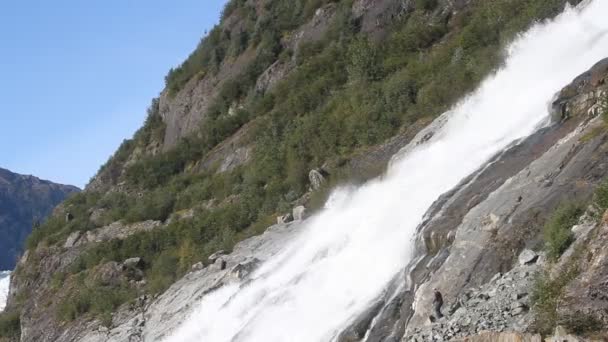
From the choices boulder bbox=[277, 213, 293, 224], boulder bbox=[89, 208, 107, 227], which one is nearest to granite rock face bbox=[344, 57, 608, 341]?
boulder bbox=[277, 213, 293, 224]

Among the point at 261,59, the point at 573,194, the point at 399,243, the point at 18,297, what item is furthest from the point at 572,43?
the point at 18,297

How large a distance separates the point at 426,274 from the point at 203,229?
2984 centimetres

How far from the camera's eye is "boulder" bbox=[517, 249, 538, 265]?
563 inches

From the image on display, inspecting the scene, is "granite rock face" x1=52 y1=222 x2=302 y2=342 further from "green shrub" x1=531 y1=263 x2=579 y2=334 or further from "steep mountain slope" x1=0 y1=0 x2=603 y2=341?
"green shrub" x1=531 y1=263 x2=579 y2=334

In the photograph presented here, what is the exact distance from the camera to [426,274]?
55.1ft

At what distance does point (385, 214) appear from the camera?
85.1ft

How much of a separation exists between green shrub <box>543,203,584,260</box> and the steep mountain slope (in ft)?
12.5

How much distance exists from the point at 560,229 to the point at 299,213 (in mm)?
23220

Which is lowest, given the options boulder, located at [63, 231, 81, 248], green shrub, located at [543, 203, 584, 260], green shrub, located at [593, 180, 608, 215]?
green shrub, located at [543, 203, 584, 260]

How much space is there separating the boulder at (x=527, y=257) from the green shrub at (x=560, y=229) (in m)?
0.37

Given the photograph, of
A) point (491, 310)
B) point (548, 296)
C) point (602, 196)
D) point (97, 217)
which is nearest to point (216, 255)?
point (491, 310)

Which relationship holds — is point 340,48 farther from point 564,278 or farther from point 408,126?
point 564,278

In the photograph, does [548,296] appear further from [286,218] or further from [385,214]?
[286,218]

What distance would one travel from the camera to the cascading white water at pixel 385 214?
21.7 metres
